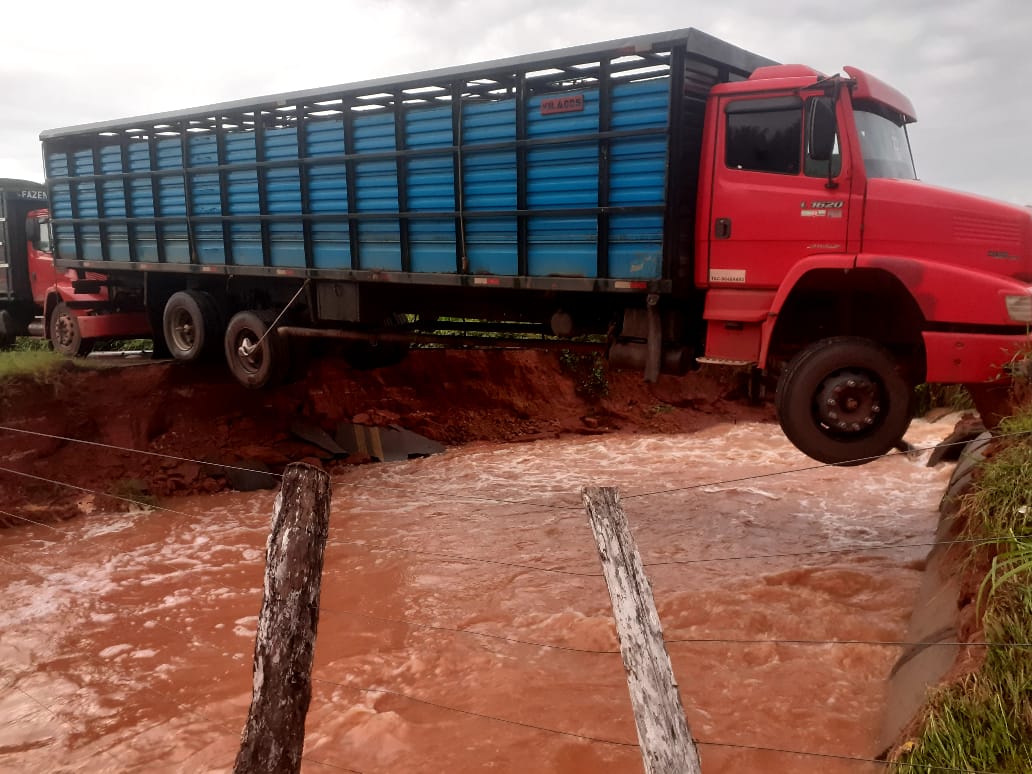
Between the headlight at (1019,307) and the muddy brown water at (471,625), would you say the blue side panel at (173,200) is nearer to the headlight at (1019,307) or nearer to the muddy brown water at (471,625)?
the muddy brown water at (471,625)

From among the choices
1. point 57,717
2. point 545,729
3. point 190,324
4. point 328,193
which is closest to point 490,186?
point 328,193

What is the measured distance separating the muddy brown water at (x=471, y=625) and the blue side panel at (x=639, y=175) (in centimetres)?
185

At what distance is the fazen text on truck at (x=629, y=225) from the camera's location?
17.8ft

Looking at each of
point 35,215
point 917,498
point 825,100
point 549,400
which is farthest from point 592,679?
point 35,215

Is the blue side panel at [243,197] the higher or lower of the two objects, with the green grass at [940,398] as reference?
higher

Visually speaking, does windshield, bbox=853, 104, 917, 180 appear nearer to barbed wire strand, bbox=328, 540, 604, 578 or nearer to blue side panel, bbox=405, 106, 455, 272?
blue side panel, bbox=405, 106, 455, 272

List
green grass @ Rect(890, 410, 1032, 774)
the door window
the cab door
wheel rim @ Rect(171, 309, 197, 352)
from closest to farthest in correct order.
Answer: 1. green grass @ Rect(890, 410, 1032, 774)
2. the cab door
3. the door window
4. wheel rim @ Rect(171, 309, 197, 352)

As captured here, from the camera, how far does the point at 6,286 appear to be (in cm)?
1311

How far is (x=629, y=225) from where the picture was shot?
625 cm

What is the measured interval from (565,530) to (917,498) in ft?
12.2

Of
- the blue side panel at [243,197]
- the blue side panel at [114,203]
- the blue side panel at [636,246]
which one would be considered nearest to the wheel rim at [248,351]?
the blue side panel at [243,197]

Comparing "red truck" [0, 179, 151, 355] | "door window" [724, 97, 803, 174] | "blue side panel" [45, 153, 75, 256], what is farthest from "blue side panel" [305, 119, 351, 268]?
"blue side panel" [45, 153, 75, 256]

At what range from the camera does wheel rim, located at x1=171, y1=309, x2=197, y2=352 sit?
1005 cm

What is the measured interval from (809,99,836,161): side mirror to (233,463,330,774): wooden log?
406 centimetres
